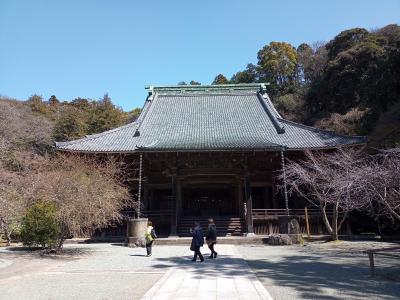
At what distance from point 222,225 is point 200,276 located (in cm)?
1113

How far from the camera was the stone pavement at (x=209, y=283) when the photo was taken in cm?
691

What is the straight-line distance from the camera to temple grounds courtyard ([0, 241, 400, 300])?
7.20 meters

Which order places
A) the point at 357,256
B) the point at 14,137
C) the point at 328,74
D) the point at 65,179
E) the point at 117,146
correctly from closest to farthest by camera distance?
the point at 357,256
the point at 65,179
the point at 117,146
the point at 14,137
the point at 328,74

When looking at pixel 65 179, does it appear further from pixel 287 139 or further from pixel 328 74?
pixel 328 74

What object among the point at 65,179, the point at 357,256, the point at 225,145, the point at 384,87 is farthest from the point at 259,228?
the point at 384,87

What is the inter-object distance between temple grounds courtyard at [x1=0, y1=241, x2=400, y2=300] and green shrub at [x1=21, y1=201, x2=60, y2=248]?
2.38 ft

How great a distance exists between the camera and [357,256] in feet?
40.4

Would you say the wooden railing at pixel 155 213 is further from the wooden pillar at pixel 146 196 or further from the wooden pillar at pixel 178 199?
the wooden pillar at pixel 146 196

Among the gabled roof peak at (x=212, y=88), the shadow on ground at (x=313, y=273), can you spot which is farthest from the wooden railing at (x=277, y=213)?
the gabled roof peak at (x=212, y=88)

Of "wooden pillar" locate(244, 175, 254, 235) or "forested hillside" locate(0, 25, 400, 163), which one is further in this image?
"forested hillside" locate(0, 25, 400, 163)

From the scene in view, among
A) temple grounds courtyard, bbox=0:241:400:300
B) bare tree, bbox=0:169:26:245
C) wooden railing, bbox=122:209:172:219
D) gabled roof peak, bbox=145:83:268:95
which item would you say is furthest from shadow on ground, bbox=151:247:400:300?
gabled roof peak, bbox=145:83:268:95

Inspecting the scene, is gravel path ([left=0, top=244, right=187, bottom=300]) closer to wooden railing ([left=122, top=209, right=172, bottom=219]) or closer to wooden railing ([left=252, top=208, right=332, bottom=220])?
wooden railing ([left=122, top=209, right=172, bottom=219])

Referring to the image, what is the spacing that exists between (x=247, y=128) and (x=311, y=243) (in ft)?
30.2

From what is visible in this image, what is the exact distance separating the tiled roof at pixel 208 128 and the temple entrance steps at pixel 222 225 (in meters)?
4.22
